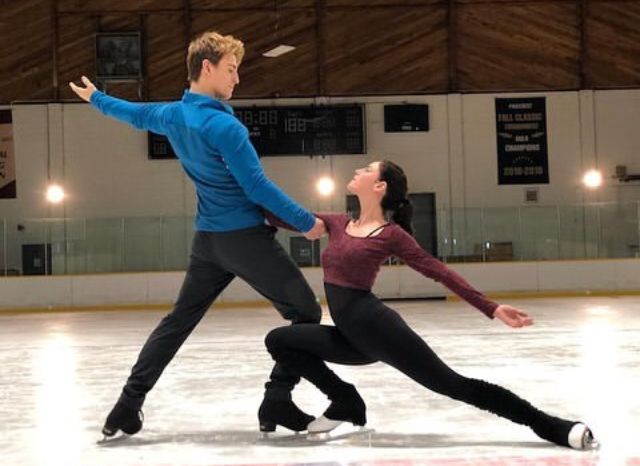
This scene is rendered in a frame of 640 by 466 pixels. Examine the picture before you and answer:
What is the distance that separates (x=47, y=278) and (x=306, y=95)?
7354 mm

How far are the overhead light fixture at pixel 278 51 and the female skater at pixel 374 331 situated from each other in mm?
15791

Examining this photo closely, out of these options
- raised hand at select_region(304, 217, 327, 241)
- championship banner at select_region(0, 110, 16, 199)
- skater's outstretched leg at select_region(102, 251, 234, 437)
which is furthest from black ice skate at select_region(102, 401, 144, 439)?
championship banner at select_region(0, 110, 16, 199)

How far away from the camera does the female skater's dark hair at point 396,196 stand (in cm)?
335

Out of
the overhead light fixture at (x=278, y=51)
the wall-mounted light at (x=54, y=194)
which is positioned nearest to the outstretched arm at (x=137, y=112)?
the overhead light fixture at (x=278, y=51)

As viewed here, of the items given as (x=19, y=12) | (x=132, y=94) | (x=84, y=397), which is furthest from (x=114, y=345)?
(x=19, y=12)

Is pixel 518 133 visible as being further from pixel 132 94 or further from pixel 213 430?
pixel 213 430

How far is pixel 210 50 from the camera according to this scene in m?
3.36

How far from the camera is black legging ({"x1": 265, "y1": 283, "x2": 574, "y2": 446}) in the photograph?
319cm

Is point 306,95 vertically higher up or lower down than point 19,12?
lower down

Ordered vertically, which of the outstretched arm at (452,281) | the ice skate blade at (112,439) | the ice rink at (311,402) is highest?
the outstretched arm at (452,281)

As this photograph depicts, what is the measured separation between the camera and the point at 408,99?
19797mm

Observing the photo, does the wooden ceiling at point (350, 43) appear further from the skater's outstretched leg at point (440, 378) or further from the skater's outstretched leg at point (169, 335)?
the skater's outstretched leg at point (440, 378)

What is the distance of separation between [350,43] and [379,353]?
56.5 feet

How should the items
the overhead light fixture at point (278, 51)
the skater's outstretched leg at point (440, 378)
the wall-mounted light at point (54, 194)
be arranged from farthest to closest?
the wall-mounted light at point (54, 194) → the overhead light fixture at point (278, 51) → the skater's outstretched leg at point (440, 378)
